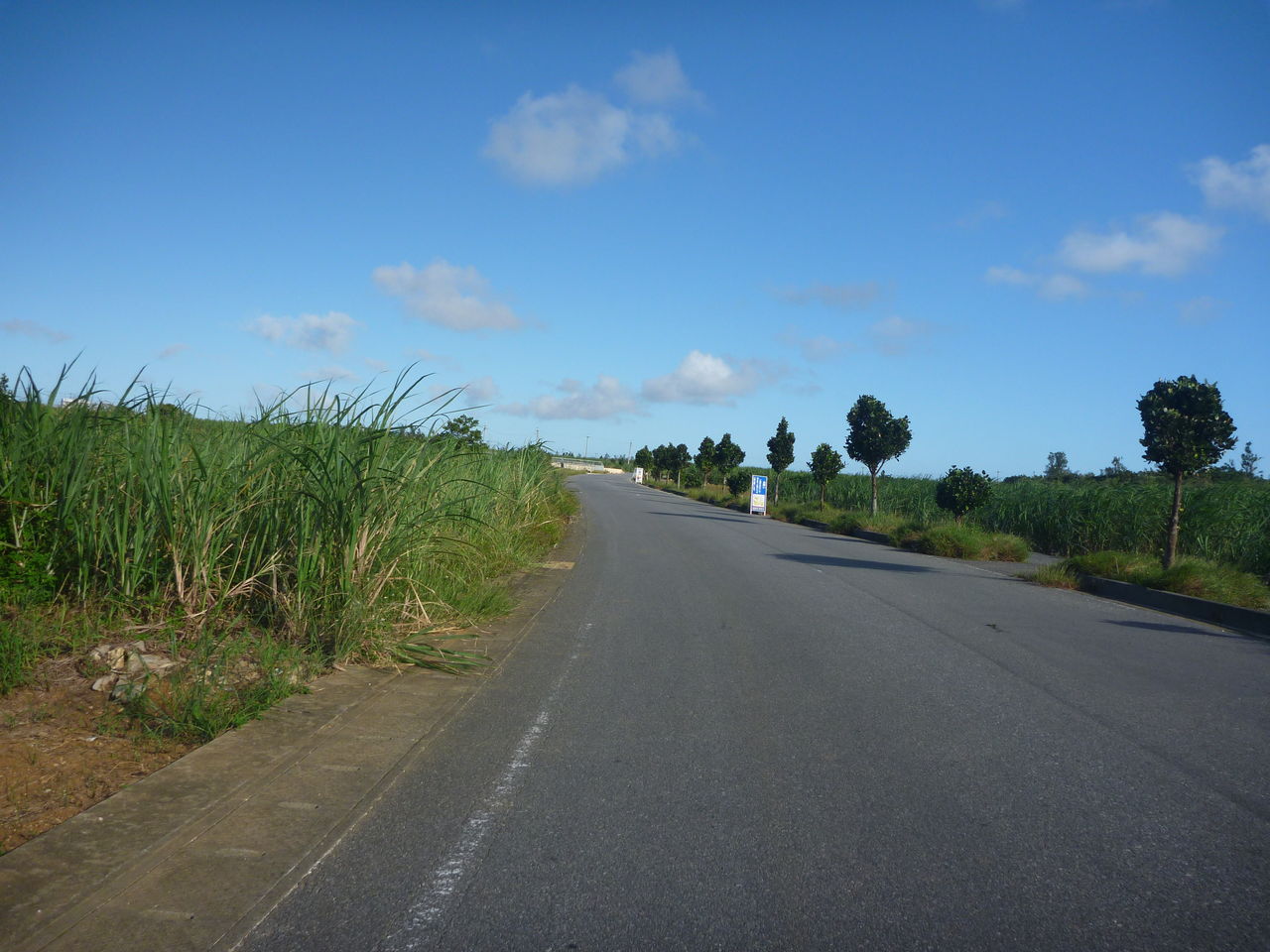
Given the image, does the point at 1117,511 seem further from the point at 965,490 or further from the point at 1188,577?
the point at 1188,577

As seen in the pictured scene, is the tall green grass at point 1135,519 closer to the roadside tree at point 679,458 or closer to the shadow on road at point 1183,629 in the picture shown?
the shadow on road at point 1183,629

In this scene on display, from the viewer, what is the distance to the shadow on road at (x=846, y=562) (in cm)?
1600

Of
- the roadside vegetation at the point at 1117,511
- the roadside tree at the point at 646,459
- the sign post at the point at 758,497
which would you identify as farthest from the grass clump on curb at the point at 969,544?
the roadside tree at the point at 646,459

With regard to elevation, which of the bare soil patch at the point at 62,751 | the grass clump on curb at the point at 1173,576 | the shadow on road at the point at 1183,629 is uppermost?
the grass clump on curb at the point at 1173,576

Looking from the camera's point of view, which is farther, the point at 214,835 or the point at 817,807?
the point at 817,807

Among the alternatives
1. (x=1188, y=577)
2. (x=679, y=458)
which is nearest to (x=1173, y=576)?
(x=1188, y=577)

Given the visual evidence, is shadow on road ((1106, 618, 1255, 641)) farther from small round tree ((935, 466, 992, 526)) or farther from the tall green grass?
small round tree ((935, 466, 992, 526))

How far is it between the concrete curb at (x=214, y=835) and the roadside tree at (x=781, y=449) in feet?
137

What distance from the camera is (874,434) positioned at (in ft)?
101

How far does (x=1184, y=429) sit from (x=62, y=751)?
15823 mm

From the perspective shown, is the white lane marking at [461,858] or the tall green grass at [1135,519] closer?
the white lane marking at [461,858]

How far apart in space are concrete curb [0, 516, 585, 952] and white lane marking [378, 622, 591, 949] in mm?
499

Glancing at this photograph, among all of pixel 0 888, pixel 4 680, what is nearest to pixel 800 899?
pixel 0 888

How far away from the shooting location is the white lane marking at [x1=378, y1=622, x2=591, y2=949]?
9.66 feet
